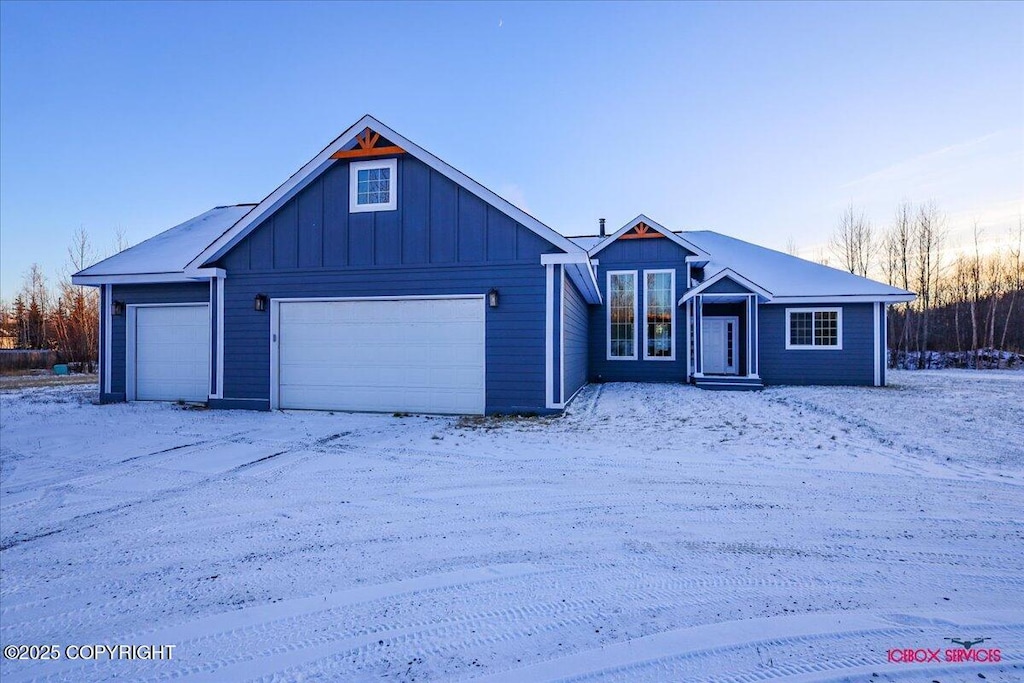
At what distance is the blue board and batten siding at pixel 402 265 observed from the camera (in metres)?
8.31

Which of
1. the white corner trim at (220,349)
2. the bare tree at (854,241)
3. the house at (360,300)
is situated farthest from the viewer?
the bare tree at (854,241)

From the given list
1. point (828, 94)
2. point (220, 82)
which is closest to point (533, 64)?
point (828, 94)

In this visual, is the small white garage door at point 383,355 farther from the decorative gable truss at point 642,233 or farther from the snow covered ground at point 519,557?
the decorative gable truss at point 642,233

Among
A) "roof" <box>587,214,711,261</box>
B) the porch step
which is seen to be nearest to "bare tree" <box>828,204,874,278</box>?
"roof" <box>587,214,711,261</box>

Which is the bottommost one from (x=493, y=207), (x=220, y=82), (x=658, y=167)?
(x=493, y=207)

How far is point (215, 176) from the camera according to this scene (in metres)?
16.3

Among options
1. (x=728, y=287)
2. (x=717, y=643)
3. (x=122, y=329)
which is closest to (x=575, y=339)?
(x=728, y=287)

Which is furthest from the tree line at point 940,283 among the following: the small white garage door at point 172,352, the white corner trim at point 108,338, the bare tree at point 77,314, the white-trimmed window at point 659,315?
the bare tree at point 77,314

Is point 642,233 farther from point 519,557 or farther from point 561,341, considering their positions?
point 519,557

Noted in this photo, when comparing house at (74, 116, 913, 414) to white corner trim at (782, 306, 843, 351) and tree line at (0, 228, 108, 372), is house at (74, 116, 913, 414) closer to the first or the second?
white corner trim at (782, 306, 843, 351)

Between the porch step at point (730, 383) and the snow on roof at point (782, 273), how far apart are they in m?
2.59

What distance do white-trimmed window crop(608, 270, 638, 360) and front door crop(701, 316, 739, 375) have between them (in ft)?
7.74

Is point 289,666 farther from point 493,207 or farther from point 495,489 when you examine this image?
point 493,207

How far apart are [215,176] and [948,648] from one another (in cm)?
1995
